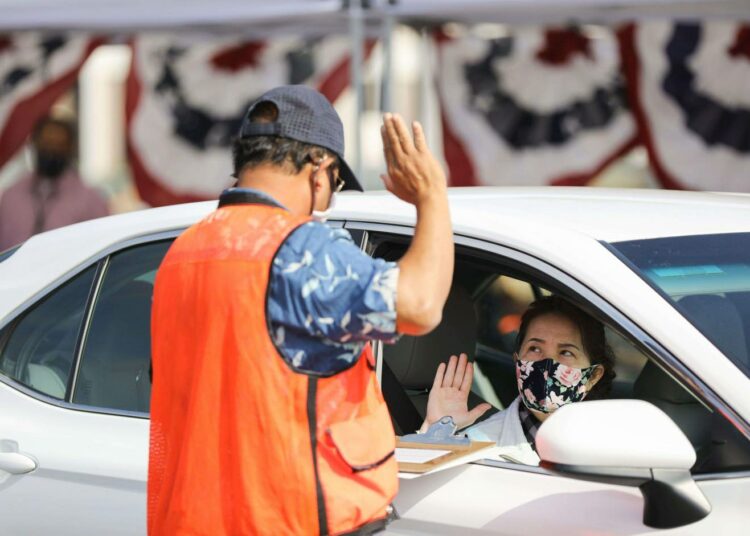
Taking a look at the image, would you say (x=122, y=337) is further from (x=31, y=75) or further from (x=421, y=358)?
(x=31, y=75)

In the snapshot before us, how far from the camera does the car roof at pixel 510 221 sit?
2639mm

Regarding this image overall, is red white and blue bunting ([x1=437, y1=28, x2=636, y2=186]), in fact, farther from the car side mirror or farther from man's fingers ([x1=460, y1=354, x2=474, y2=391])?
the car side mirror

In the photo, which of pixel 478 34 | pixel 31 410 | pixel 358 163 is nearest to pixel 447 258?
pixel 31 410

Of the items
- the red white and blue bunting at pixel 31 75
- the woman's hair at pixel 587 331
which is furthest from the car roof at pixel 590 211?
the red white and blue bunting at pixel 31 75

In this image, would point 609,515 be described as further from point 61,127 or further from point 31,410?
point 61,127

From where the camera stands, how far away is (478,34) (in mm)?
7395

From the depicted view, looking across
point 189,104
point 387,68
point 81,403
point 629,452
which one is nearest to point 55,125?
point 189,104

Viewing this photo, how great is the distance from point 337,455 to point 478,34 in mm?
5657

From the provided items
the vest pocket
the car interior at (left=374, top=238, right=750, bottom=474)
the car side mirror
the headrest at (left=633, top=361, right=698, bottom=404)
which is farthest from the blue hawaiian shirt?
the headrest at (left=633, top=361, right=698, bottom=404)

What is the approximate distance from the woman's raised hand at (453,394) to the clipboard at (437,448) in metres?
0.35

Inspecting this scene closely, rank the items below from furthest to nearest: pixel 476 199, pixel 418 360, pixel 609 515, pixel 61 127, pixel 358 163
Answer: pixel 61 127, pixel 358 163, pixel 418 360, pixel 476 199, pixel 609 515

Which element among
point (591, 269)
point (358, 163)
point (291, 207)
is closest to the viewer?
point (291, 207)

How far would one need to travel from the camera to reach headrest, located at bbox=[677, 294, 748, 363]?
2398 mm

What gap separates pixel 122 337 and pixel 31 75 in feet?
18.1
